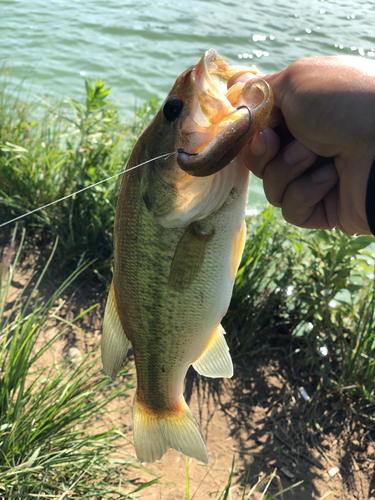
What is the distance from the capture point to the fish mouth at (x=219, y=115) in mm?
1253

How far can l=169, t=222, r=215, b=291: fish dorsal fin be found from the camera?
1.60 metres

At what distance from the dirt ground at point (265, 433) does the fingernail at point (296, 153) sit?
5.95 feet

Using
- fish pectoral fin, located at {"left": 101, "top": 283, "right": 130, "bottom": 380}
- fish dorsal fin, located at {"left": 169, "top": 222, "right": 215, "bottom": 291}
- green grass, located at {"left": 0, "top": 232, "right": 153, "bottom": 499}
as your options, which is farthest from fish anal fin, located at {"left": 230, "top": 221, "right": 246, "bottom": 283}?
green grass, located at {"left": 0, "top": 232, "right": 153, "bottom": 499}

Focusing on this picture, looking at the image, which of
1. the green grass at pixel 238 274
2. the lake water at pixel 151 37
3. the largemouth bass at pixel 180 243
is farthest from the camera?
the lake water at pixel 151 37

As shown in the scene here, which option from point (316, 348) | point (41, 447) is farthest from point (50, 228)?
point (316, 348)

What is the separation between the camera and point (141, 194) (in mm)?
1593

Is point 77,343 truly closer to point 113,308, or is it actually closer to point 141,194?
point 113,308

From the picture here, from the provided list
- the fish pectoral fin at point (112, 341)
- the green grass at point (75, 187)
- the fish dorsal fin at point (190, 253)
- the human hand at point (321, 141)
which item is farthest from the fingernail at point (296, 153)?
the green grass at point (75, 187)

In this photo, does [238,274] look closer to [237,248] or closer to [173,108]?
[237,248]

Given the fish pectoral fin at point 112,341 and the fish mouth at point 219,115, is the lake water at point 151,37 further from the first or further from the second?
the fish mouth at point 219,115

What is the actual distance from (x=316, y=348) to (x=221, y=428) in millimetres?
1022

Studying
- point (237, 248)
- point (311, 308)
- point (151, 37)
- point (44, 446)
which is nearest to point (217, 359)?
point (237, 248)

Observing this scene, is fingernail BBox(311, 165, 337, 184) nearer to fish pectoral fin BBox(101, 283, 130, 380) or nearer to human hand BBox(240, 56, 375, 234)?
human hand BBox(240, 56, 375, 234)

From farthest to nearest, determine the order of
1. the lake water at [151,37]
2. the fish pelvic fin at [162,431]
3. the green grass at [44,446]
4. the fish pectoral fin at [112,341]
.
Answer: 1. the lake water at [151,37]
2. the green grass at [44,446]
3. the fish pelvic fin at [162,431]
4. the fish pectoral fin at [112,341]
